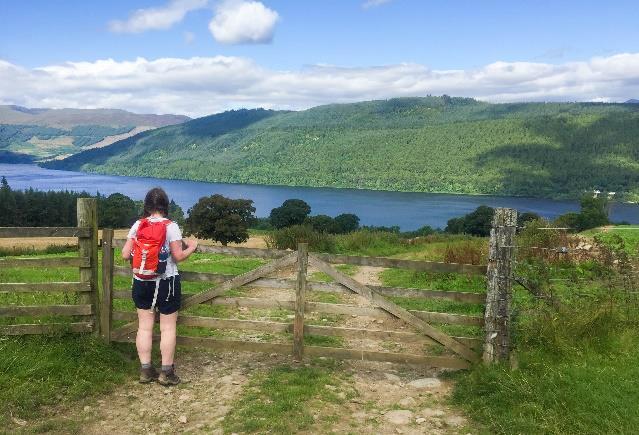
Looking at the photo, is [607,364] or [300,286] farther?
[300,286]

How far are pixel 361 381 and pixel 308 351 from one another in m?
0.87

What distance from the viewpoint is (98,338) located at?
687 centimetres

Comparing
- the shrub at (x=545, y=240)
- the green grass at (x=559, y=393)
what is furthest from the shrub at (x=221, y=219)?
the green grass at (x=559, y=393)

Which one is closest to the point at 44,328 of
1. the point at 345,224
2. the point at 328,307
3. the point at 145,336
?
the point at 145,336

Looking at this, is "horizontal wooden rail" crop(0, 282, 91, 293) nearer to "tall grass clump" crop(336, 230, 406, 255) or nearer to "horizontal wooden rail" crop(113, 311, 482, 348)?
"horizontal wooden rail" crop(113, 311, 482, 348)

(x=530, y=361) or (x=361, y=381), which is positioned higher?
(x=530, y=361)

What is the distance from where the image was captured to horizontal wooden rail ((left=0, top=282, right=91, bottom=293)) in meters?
6.45

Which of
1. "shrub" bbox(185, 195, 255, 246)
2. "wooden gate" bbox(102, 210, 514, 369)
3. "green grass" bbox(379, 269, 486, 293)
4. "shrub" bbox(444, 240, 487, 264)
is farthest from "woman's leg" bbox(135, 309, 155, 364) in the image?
"shrub" bbox(185, 195, 255, 246)

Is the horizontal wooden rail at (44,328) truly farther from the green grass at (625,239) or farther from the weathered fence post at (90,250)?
the green grass at (625,239)

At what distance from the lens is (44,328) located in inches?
259

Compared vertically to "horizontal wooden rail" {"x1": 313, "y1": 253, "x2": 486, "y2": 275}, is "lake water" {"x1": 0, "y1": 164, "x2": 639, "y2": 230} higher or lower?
lower

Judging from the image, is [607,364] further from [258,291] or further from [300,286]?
[258,291]

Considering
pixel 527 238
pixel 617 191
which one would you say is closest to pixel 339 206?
pixel 617 191

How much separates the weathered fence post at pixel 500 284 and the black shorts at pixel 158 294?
4092 mm
